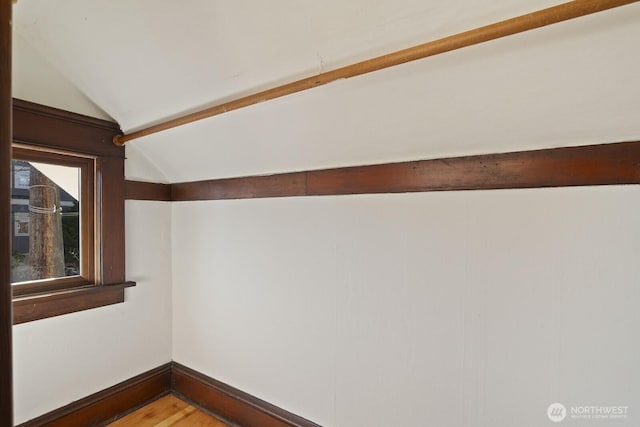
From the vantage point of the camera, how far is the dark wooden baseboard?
5.80 feet

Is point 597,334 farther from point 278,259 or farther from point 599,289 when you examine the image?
point 278,259

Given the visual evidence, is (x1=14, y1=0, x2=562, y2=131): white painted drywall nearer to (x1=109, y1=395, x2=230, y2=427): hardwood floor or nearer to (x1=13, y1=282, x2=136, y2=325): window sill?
(x1=13, y1=282, x2=136, y2=325): window sill

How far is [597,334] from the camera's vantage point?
1043mm

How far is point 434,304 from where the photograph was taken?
1.33m

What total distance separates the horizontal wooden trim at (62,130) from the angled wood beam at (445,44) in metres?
1.01

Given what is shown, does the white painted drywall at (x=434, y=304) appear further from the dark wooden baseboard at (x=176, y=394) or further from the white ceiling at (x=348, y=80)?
the white ceiling at (x=348, y=80)

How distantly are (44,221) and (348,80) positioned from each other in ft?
6.41

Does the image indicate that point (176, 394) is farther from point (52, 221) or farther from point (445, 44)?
point (445, 44)

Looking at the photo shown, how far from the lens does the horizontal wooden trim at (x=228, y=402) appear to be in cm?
178

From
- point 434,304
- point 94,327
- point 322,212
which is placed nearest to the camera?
point 434,304

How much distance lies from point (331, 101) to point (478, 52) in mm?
559

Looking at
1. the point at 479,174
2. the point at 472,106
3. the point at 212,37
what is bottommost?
the point at 479,174

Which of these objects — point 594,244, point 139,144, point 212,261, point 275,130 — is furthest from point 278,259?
point 594,244

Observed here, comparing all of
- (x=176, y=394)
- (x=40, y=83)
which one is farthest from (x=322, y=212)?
(x=176, y=394)
